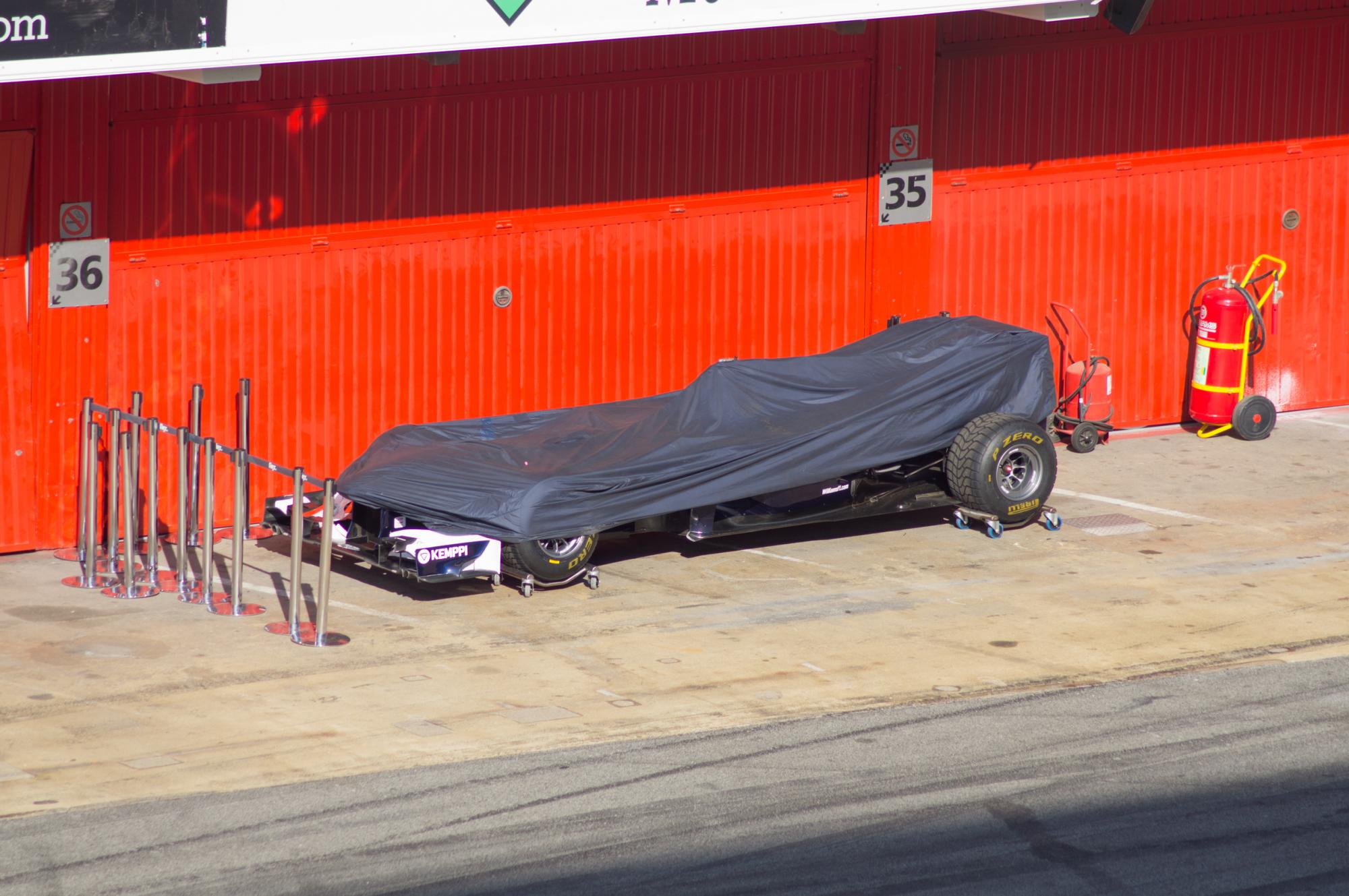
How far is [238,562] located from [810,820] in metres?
5.22

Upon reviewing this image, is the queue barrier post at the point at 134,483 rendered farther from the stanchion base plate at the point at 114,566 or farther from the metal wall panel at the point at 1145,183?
the metal wall panel at the point at 1145,183

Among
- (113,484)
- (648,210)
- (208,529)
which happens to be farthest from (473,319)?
(208,529)

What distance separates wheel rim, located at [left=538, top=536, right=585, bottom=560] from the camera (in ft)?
42.1

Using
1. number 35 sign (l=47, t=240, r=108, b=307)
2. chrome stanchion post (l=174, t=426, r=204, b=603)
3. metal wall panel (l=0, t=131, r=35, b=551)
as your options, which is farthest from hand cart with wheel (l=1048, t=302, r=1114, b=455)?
metal wall panel (l=0, t=131, r=35, b=551)

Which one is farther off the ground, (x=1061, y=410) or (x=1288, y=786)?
(x=1061, y=410)

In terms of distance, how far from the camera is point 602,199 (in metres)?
15.8

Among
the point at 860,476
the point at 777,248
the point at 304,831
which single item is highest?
the point at 777,248

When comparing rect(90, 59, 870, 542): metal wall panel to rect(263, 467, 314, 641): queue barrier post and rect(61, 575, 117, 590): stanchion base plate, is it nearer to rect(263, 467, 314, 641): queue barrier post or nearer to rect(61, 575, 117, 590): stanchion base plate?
rect(61, 575, 117, 590): stanchion base plate

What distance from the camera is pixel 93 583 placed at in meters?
13.3

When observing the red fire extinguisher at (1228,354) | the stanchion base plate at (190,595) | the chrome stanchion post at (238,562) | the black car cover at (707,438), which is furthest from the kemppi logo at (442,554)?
the red fire extinguisher at (1228,354)

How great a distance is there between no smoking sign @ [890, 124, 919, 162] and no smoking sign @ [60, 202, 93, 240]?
7.14m

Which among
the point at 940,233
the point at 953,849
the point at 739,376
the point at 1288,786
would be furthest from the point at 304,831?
the point at 940,233

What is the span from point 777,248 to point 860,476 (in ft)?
10.6

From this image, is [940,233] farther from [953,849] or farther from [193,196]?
[953,849]
